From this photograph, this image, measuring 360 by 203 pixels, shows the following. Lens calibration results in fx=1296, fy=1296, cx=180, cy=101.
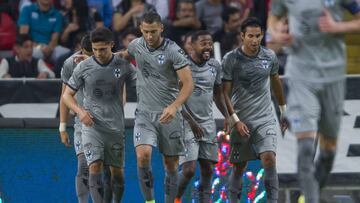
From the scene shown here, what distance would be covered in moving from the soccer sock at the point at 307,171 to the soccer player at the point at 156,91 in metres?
3.28

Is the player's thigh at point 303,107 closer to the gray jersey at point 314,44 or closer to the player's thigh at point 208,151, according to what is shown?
the gray jersey at point 314,44

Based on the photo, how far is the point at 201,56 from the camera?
15.4m

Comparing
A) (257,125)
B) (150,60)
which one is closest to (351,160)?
(257,125)

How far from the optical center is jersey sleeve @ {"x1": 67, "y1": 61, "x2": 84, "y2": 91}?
585 inches

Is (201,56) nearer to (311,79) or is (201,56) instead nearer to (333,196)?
(333,196)

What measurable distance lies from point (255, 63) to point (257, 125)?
75cm

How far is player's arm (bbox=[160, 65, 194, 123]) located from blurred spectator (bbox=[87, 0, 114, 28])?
5253 millimetres

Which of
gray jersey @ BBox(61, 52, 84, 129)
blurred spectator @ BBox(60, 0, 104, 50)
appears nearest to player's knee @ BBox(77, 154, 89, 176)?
gray jersey @ BBox(61, 52, 84, 129)

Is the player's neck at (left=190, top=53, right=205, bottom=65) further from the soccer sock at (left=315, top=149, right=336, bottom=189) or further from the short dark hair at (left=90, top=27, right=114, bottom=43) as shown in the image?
the soccer sock at (left=315, top=149, right=336, bottom=189)

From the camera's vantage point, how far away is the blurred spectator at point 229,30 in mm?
18594

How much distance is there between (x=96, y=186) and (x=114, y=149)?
0.49m

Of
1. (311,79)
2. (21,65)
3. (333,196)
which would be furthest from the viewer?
(21,65)

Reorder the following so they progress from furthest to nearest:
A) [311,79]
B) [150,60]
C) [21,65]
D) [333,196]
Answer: [21,65], [333,196], [150,60], [311,79]

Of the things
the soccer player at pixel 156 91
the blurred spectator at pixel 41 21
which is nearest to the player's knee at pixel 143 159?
the soccer player at pixel 156 91
